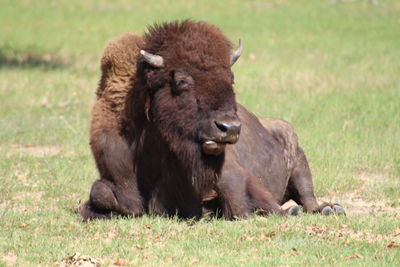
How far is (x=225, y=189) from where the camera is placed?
8.18 metres

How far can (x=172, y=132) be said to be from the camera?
7.93 m

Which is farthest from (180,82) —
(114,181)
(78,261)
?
(78,261)

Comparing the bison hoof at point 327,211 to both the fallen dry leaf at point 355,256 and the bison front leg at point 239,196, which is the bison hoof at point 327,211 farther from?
the fallen dry leaf at point 355,256

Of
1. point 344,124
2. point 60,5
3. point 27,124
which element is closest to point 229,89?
point 344,124

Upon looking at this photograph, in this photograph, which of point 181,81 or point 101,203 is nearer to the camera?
point 181,81

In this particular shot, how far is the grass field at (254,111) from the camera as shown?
6961 mm

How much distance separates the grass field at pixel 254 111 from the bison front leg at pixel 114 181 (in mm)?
342

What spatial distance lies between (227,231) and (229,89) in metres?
1.27

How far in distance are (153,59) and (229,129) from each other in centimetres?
106

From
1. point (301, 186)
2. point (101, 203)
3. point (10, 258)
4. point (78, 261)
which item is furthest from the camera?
point (301, 186)

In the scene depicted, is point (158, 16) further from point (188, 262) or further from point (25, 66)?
point (188, 262)

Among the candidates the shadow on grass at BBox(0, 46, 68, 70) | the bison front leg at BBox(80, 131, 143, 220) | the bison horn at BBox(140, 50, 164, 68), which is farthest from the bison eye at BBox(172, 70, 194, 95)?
the shadow on grass at BBox(0, 46, 68, 70)

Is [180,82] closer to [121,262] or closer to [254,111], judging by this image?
[121,262]

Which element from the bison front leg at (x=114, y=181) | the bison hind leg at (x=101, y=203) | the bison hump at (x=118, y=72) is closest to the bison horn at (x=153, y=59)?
the bison hump at (x=118, y=72)
